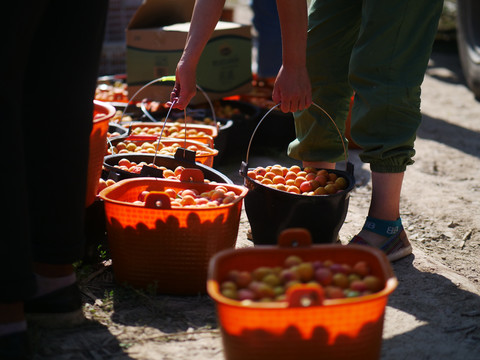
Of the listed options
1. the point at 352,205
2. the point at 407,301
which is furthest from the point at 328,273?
the point at 352,205

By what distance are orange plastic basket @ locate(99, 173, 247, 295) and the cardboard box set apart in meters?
1.74

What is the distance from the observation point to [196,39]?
2238 mm

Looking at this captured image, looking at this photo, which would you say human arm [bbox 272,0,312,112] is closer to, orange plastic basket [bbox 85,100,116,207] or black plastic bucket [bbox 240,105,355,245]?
black plastic bucket [bbox 240,105,355,245]

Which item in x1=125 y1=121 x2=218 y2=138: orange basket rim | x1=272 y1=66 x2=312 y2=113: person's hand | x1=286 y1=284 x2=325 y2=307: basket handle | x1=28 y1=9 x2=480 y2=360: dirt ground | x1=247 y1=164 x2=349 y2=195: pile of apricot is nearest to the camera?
x1=286 y1=284 x2=325 y2=307: basket handle

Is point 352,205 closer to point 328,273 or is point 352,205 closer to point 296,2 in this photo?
point 296,2

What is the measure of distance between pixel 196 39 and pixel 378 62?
621 mm

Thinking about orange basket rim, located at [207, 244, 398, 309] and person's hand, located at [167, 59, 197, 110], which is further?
person's hand, located at [167, 59, 197, 110]

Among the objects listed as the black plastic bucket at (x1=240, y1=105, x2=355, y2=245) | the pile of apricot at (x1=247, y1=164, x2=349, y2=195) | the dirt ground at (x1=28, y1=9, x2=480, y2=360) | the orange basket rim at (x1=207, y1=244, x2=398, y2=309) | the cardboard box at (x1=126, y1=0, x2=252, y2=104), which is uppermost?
the cardboard box at (x1=126, y1=0, x2=252, y2=104)

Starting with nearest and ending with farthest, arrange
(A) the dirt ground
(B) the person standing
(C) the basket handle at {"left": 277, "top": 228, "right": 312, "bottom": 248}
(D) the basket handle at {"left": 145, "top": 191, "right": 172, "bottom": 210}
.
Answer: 1. (B) the person standing
2. (C) the basket handle at {"left": 277, "top": 228, "right": 312, "bottom": 248}
3. (A) the dirt ground
4. (D) the basket handle at {"left": 145, "top": 191, "right": 172, "bottom": 210}

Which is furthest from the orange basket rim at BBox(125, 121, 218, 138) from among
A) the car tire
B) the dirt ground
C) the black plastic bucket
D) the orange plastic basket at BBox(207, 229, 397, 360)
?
the car tire

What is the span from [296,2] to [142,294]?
1.02m

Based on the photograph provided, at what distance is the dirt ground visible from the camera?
1814mm

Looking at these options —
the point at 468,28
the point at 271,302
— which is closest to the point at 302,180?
the point at 271,302

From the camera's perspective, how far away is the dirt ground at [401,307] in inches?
71.4
